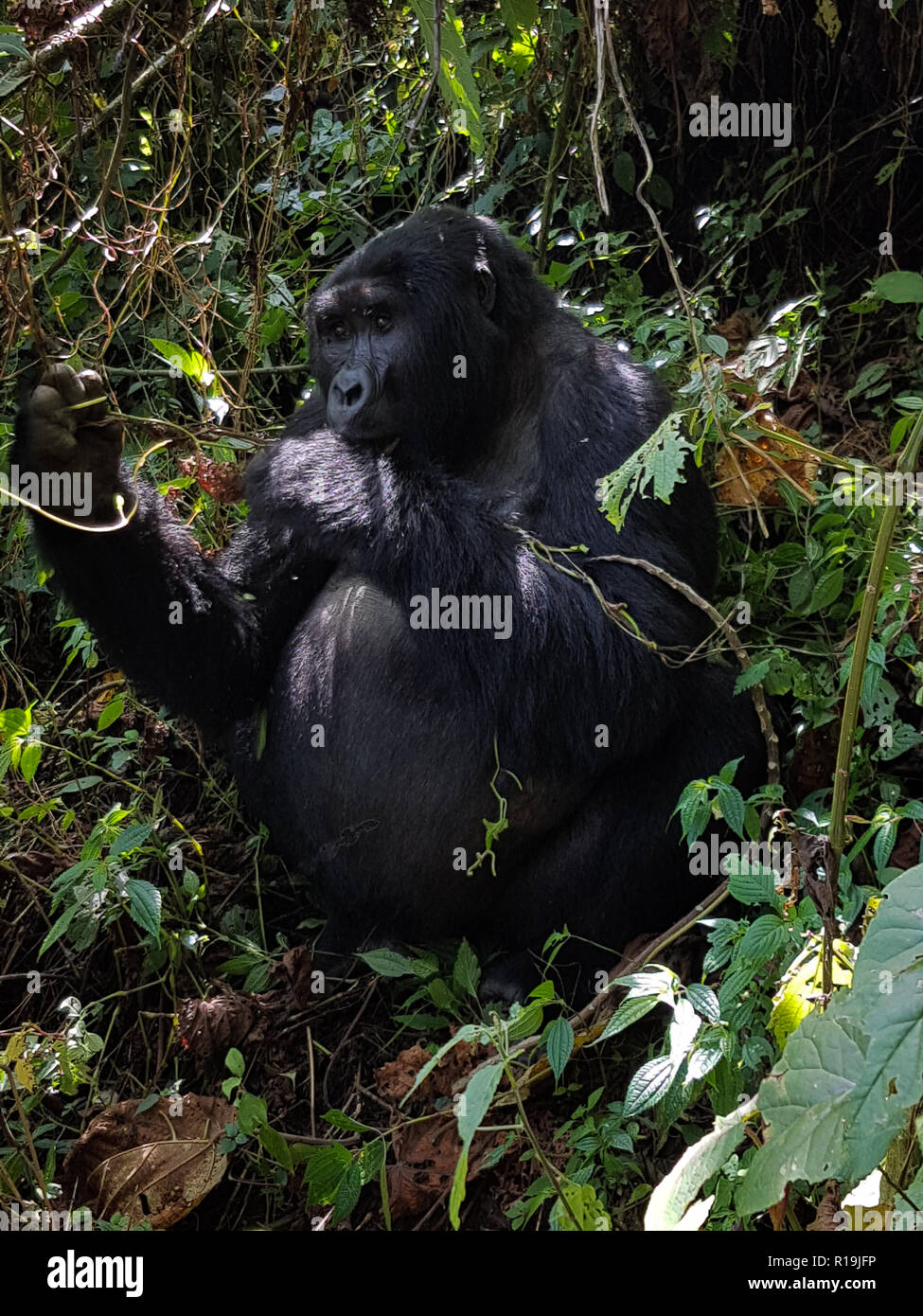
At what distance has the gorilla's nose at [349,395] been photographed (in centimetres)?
421

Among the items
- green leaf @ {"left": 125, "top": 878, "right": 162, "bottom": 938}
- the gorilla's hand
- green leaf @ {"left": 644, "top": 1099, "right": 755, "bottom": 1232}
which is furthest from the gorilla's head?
green leaf @ {"left": 644, "top": 1099, "right": 755, "bottom": 1232}

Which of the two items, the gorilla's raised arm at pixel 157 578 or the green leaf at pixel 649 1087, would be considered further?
the gorilla's raised arm at pixel 157 578

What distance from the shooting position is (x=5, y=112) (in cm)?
411

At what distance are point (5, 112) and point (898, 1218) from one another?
11.7 feet

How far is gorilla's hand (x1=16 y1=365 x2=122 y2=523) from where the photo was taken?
3715 millimetres

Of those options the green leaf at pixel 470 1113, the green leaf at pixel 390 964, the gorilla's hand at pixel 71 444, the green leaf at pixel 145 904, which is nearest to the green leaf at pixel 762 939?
the green leaf at pixel 470 1113

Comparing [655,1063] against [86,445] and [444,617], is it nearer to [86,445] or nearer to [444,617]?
[444,617]

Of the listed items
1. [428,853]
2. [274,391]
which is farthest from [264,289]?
[428,853]

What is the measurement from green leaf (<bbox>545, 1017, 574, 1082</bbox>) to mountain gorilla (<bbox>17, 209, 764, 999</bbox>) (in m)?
0.66

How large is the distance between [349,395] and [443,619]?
0.76 meters

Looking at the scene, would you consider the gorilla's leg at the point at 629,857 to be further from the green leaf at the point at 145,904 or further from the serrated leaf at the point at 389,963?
the green leaf at the point at 145,904

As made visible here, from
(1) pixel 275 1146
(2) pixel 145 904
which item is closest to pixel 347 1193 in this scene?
(1) pixel 275 1146

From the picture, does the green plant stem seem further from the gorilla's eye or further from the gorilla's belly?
the gorilla's eye

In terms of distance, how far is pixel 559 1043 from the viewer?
10.9 feet
